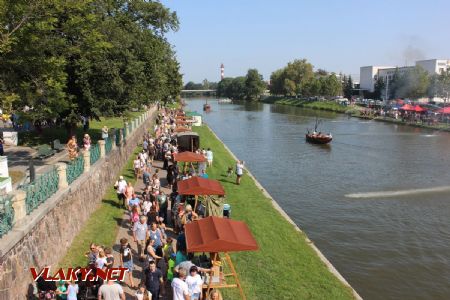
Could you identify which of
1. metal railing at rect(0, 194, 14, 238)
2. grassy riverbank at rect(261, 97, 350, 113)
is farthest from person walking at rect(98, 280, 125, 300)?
grassy riverbank at rect(261, 97, 350, 113)

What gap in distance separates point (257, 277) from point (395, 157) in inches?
1150

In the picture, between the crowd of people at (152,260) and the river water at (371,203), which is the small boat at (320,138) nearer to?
the river water at (371,203)

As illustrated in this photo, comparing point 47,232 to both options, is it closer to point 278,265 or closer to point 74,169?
point 74,169

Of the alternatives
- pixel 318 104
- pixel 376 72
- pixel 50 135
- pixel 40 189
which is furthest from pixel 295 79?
pixel 40 189

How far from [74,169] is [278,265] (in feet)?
24.5

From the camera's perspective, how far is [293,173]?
99.4 feet

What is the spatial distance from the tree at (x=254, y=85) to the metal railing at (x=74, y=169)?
152598mm

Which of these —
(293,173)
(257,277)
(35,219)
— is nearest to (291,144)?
(293,173)

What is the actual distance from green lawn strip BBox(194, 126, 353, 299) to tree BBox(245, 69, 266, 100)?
14817 centimetres

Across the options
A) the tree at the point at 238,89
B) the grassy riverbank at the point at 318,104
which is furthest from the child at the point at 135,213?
the tree at the point at 238,89

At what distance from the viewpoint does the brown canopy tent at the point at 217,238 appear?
1000cm

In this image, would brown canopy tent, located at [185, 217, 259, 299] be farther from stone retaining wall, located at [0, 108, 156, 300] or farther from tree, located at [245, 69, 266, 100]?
tree, located at [245, 69, 266, 100]

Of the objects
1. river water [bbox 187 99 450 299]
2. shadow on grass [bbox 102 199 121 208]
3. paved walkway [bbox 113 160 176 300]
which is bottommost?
river water [bbox 187 99 450 299]

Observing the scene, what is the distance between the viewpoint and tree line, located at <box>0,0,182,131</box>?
51.1 ft
